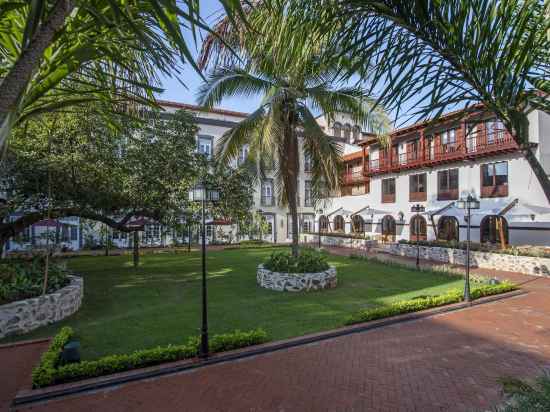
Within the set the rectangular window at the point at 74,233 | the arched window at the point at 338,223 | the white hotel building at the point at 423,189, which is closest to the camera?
the white hotel building at the point at 423,189

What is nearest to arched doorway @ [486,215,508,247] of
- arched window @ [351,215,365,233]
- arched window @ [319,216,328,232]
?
arched window @ [351,215,365,233]

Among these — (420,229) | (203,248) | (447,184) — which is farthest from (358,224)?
(203,248)

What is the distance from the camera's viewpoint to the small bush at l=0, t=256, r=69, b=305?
344 inches

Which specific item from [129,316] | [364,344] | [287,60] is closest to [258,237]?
[129,316]

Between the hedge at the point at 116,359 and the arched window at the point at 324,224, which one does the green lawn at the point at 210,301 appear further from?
the arched window at the point at 324,224

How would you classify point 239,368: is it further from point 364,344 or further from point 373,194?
point 373,194

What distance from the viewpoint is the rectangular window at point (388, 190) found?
27484 mm

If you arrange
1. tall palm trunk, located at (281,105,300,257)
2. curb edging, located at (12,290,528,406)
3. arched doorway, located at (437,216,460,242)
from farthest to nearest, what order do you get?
arched doorway, located at (437,216,460,242) < tall palm trunk, located at (281,105,300,257) < curb edging, located at (12,290,528,406)

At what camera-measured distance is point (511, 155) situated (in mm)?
19047

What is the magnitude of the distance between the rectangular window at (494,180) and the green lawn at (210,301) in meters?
8.47

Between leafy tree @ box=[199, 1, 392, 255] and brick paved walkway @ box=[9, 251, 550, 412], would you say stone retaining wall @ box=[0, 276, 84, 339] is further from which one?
leafy tree @ box=[199, 1, 392, 255]

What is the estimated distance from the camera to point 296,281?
1215 centimetres

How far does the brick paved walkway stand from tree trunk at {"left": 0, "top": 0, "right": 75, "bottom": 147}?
4821 mm

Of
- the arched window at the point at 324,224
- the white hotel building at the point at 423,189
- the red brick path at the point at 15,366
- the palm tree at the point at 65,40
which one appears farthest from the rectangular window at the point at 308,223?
the palm tree at the point at 65,40
